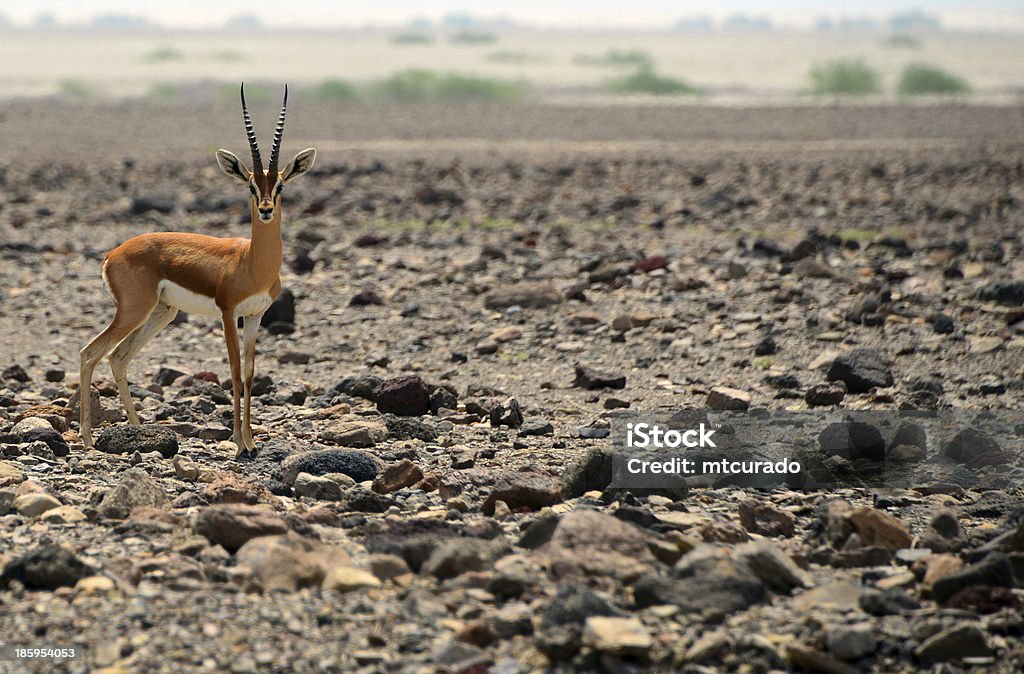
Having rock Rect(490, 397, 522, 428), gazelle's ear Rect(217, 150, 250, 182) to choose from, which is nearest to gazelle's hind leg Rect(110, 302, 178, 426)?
gazelle's ear Rect(217, 150, 250, 182)

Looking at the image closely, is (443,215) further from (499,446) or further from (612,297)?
(499,446)

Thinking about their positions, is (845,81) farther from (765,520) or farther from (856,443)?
(765,520)

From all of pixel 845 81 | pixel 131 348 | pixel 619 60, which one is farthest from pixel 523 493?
pixel 619 60

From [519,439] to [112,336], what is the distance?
255 cm

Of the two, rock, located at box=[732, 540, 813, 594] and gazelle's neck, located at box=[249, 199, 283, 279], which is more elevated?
gazelle's neck, located at box=[249, 199, 283, 279]

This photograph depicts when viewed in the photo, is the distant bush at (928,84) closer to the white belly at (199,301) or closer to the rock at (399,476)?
the white belly at (199,301)

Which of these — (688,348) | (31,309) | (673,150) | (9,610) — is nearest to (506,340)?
(688,348)

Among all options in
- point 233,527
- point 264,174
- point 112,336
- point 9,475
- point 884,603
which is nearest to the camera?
point 884,603

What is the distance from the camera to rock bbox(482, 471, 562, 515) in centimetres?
694

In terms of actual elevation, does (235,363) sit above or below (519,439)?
above

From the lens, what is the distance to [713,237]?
16375 mm

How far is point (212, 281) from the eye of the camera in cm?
794

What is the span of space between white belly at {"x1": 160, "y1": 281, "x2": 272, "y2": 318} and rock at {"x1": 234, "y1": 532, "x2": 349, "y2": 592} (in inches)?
85.1

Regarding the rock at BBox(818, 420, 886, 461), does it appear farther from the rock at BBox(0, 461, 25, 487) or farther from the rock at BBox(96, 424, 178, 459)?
the rock at BBox(0, 461, 25, 487)
